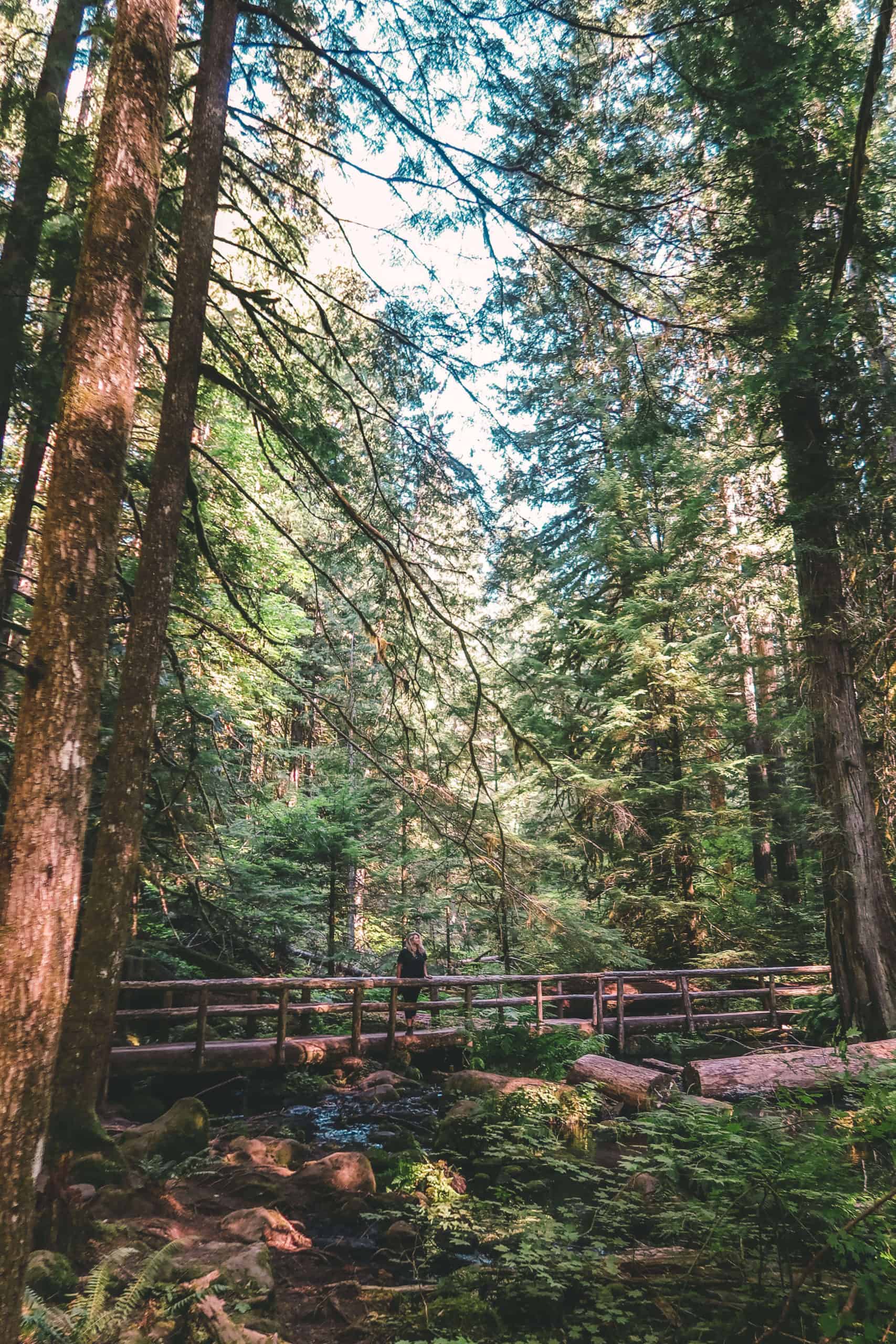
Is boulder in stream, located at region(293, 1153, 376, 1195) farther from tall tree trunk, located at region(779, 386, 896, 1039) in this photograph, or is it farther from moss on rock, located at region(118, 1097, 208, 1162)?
tall tree trunk, located at region(779, 386, 896, 1039)

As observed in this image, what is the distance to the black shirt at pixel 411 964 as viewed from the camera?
10.6m

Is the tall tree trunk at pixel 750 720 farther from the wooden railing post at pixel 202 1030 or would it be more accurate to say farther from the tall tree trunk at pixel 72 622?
the tall tree trunk at pixel 72 622

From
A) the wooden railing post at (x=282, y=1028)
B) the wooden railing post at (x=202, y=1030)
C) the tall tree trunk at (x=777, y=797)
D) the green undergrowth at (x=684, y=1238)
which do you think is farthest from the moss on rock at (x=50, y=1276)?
the tall tree trunk at (x=777, y=797)

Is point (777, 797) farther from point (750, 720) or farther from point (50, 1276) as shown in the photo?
point (50, 1276)

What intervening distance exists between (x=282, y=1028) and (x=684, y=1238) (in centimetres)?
567

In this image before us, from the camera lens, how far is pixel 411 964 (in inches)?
419

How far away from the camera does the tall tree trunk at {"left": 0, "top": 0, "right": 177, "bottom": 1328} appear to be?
8.29 feet

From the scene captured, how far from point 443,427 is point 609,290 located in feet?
7.58

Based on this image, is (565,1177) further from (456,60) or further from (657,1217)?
(456,60)

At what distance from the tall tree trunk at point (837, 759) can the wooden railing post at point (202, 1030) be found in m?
7.68


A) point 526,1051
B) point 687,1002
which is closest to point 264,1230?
point 526,1051

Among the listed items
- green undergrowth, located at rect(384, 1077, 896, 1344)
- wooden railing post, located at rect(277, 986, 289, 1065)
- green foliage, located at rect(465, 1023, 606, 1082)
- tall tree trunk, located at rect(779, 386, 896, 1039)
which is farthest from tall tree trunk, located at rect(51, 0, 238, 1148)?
green foliage, located at rect(465, 1023, 606, 1082)

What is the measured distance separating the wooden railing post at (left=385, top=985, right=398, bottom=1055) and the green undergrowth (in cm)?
398

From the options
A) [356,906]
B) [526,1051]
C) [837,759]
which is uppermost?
[837,759]
